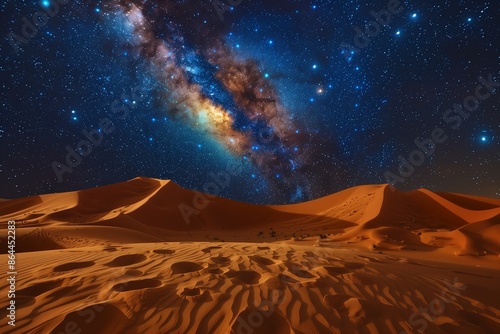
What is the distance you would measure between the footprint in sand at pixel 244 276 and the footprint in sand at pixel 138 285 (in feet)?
3.07

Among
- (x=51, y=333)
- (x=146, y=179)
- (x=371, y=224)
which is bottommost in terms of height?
(x=51, y=333)

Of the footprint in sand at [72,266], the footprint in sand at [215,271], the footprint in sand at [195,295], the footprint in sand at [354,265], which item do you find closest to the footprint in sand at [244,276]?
the footprint in sand at [215,271]

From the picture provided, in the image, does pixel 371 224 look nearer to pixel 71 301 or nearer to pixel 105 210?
pixel 71 301

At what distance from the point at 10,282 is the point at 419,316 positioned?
15.7 ft

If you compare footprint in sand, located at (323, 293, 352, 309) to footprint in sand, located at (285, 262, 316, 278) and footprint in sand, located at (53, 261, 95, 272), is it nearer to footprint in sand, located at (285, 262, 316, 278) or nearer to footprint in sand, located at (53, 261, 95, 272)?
footprint in sand, located at (285, 262, 316, 278)

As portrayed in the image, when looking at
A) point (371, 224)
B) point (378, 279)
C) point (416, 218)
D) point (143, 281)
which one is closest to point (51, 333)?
point (143, 281)

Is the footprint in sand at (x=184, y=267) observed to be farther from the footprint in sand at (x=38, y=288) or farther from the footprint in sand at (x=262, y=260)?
the footprint in sand at (x=38, y=288)

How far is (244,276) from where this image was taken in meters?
3.28

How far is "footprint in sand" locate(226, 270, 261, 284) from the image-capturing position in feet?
10.1

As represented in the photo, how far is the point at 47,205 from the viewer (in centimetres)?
1725

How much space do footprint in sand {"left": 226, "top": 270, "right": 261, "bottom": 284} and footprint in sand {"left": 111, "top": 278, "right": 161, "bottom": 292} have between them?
94 centimetres

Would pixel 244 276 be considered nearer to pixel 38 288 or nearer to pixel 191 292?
pixel 191 292

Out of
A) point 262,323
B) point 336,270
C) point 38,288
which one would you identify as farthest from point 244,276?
point 38,288

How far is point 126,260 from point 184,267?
3.89 feet
